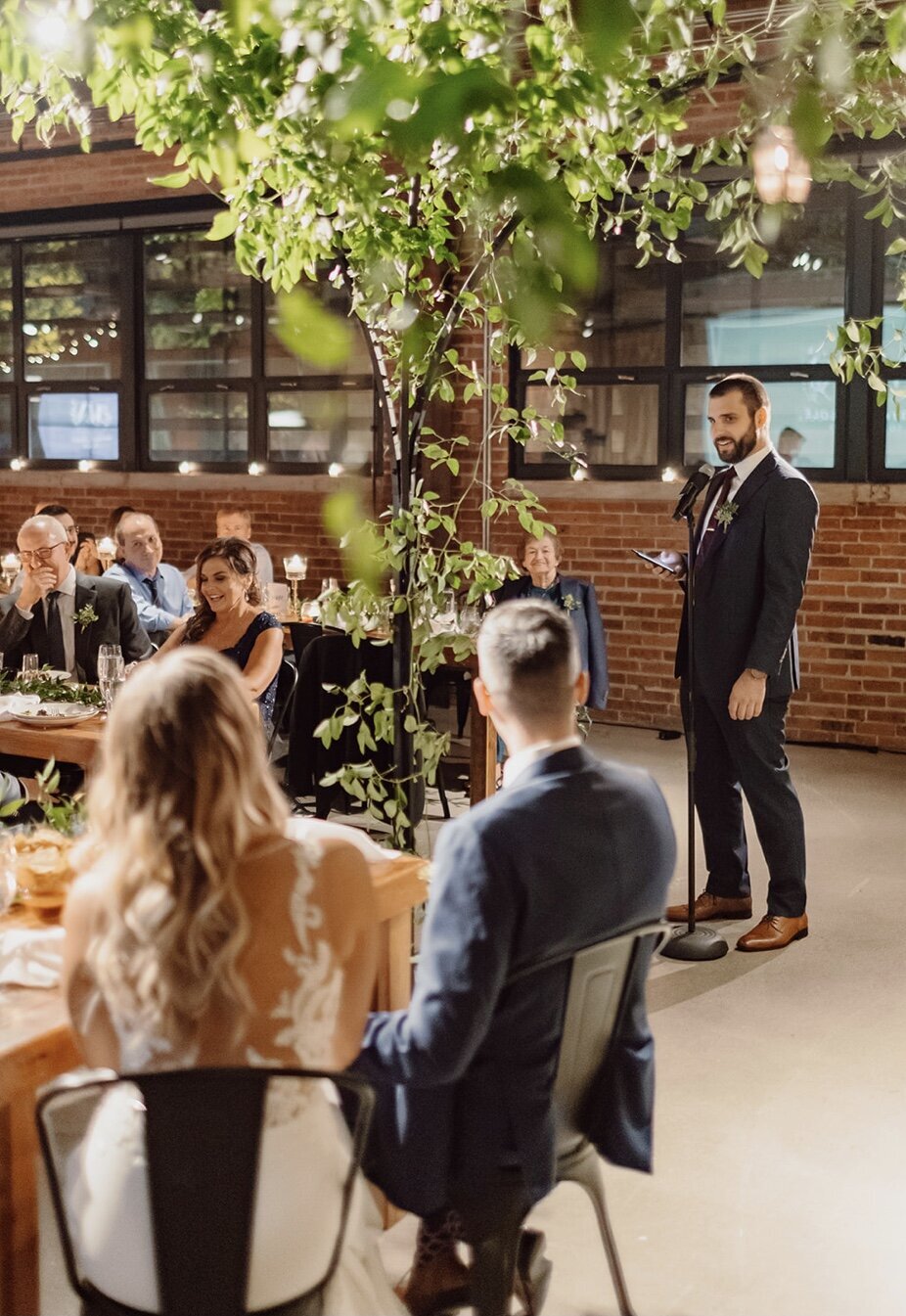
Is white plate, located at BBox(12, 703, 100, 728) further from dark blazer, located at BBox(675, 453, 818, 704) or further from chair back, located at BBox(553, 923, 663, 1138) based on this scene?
chair back, located at BBox(553, 923, 663, 1138)

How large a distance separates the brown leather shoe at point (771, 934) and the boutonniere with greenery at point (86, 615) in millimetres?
2575

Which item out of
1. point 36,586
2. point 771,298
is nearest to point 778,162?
point 36,586

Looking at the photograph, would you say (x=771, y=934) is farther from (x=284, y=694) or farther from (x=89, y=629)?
(x=89, y=629)

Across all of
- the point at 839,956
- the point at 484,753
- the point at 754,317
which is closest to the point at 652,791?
the point at 839,956

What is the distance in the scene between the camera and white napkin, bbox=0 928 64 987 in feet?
7.13

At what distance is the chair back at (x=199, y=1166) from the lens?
1.59 m

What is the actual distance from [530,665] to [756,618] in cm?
244

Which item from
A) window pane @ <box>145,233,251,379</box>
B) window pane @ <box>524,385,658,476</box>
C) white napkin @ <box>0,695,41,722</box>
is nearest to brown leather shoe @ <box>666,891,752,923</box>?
white napkin @ <box>0,695,41,722</box>

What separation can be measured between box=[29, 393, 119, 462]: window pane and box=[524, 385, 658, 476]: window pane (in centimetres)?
340

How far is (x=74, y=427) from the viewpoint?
34.3ft

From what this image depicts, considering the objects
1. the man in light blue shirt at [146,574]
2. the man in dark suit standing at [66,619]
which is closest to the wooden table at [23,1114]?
the man in dark suit standing at [66,619]

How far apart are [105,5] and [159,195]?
8317 mm

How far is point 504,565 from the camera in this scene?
3514 millimetres

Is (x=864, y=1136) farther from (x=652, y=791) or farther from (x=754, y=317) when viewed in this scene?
(x=754, y=317)
